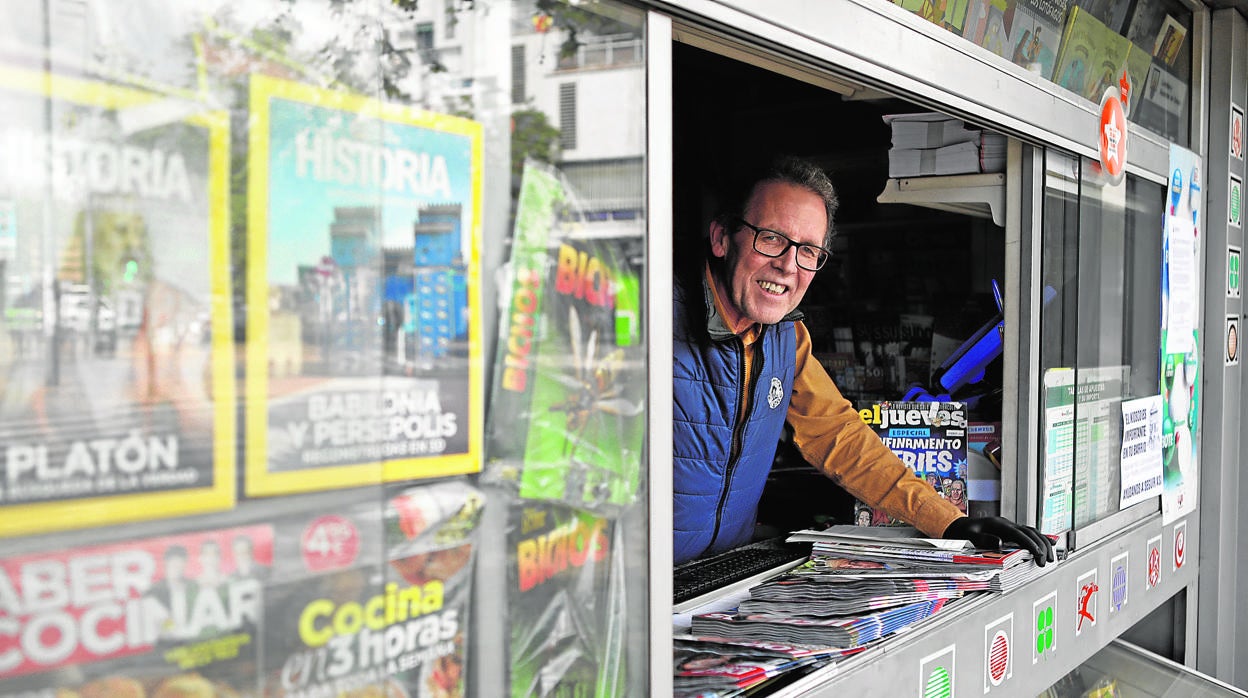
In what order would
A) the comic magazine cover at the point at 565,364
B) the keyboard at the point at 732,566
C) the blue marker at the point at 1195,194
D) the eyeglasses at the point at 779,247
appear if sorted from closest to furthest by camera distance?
the comic magazine cover at the point at 565,364 < the keyboard at the point at 732,566 < the eyeglasses at the point at 779,247 < the blue marker at the point at 1195,194

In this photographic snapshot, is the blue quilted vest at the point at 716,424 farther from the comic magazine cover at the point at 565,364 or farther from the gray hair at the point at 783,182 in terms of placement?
the comic magazine cover at the point at 565,364

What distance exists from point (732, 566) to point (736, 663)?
0.68 m

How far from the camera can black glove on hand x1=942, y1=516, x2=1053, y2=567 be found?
2.48 m

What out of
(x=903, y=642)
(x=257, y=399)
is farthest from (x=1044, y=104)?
(x=257, y=399)

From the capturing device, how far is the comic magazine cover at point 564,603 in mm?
1271

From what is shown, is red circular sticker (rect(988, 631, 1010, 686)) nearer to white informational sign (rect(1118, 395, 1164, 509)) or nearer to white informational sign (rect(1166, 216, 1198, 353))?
white informational sign (rect(1118, 395, 1164, 509))

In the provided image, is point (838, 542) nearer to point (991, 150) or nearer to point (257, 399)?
point (991, 150)

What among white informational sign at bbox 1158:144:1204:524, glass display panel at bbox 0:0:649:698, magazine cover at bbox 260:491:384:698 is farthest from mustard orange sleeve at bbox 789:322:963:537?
magazine cover at bbox 260:491:384:698

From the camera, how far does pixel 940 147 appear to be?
9.07 ft

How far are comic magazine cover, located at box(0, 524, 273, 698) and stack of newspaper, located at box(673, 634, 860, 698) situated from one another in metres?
0.81

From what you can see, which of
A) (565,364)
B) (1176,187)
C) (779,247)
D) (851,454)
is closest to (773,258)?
(779,247)

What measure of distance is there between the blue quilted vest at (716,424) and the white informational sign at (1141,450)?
116cm

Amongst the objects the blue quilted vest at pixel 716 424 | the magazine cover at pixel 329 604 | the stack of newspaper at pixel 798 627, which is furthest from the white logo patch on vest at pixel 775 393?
the magazine cover at pixel 329 604

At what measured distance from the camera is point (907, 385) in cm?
343
